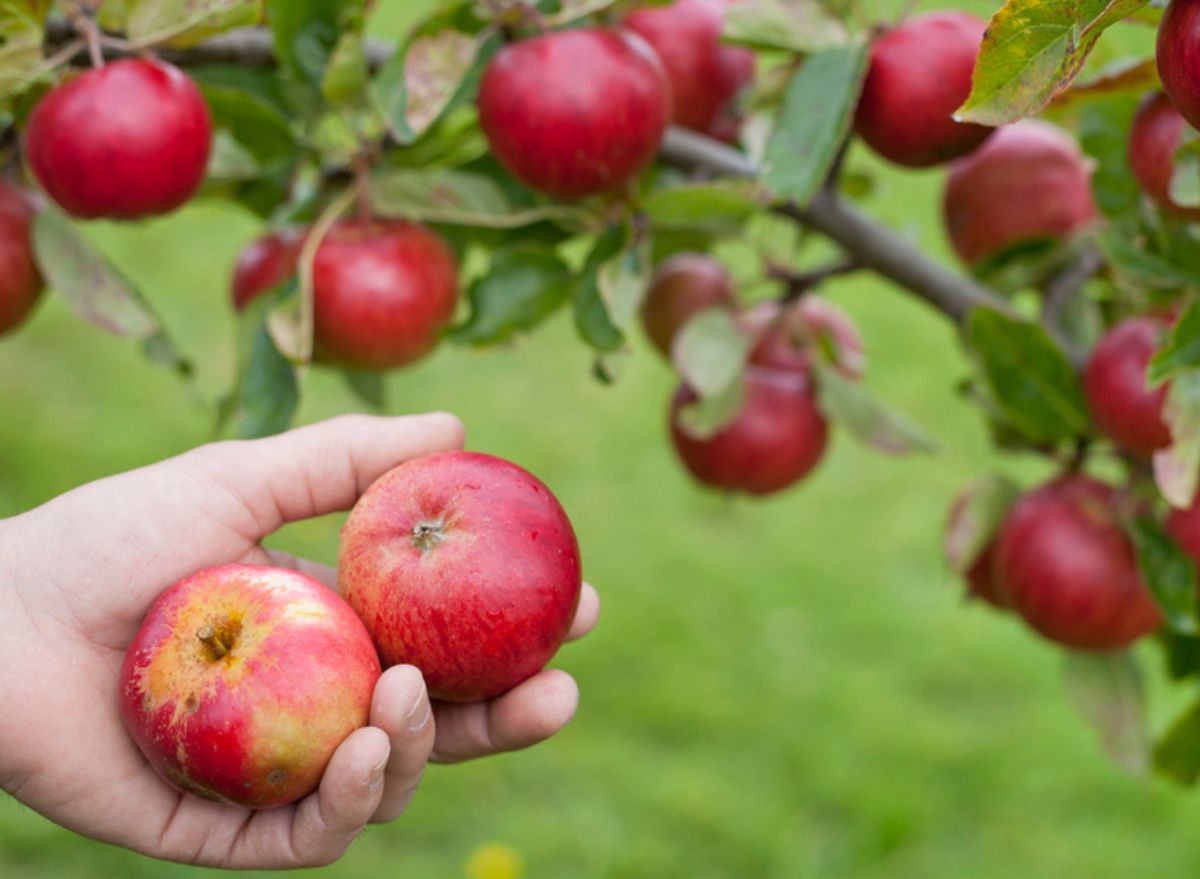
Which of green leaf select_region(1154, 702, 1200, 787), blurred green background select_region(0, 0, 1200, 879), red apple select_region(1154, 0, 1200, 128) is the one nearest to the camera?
red apple select_region(1154, 0, 1200, 128)

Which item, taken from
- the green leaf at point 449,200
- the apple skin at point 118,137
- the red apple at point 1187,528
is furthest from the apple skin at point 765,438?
the apple skin at point 118,137

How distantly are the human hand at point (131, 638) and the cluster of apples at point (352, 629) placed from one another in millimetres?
42

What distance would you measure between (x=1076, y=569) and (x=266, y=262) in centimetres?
90

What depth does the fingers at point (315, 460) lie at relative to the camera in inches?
47.8

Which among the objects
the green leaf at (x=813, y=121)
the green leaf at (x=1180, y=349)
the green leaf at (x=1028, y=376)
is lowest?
the green leaf at (x=1028, y=376)

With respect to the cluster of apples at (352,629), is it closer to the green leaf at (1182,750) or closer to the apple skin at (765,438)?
the apple skin at (765,438)

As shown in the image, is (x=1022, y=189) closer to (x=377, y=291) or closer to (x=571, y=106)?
(x=571, y=106)

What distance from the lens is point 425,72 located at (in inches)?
47.1

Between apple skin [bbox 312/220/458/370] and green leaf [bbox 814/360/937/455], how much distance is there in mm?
465

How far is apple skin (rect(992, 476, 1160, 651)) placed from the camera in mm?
1330

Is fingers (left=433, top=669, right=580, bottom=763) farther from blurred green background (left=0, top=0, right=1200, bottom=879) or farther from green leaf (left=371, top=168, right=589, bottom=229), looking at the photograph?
blurred green background (left=0, top=0, right=1200, bottom=879)

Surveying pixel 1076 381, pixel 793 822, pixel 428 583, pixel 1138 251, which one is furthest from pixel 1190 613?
pixel 793 822

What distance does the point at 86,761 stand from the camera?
3.55ft

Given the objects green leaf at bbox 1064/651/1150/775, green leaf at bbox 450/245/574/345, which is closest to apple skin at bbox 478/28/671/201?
green leaf at bbox 450/245/574/345
